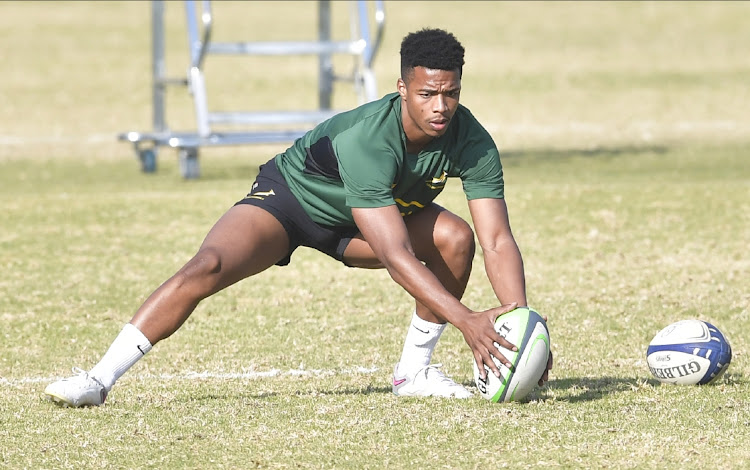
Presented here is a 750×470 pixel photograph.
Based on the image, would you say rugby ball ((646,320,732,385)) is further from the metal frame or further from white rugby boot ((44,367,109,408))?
the metal frame

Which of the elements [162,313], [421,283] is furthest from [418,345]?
[162,313]

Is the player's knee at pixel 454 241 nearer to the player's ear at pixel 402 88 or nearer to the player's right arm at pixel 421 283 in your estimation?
the player's right arm at pixel 421 283

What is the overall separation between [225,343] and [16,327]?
1.51 metres

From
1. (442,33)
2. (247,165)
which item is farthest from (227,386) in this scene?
(247,165)

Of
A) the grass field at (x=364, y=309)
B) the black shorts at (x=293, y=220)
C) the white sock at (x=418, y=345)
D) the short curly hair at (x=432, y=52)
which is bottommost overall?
the grass field at (x=364, y=309)

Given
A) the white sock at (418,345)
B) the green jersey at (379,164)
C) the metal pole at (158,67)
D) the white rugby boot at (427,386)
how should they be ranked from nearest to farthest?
the green jersey at (379,164)
the white rugby boot at (427,386)
the white sock at (418,345)
the metal pole at (158,67)

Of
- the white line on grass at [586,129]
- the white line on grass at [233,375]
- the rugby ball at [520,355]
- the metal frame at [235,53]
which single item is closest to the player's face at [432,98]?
the rugby ball at [520,355]

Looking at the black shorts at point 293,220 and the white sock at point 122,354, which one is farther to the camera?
the black shorts at point 293,220

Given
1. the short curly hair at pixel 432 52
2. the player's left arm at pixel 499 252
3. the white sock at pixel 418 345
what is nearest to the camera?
the short curly hair at pixel 432 52

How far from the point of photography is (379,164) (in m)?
5.59

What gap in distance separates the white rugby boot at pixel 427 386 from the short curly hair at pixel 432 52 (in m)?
1.45

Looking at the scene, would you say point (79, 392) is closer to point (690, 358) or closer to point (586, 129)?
point (690, 358)

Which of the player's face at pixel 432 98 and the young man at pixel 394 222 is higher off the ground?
the player's face at pixel 432 98

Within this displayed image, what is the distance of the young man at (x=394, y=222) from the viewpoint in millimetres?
5512
